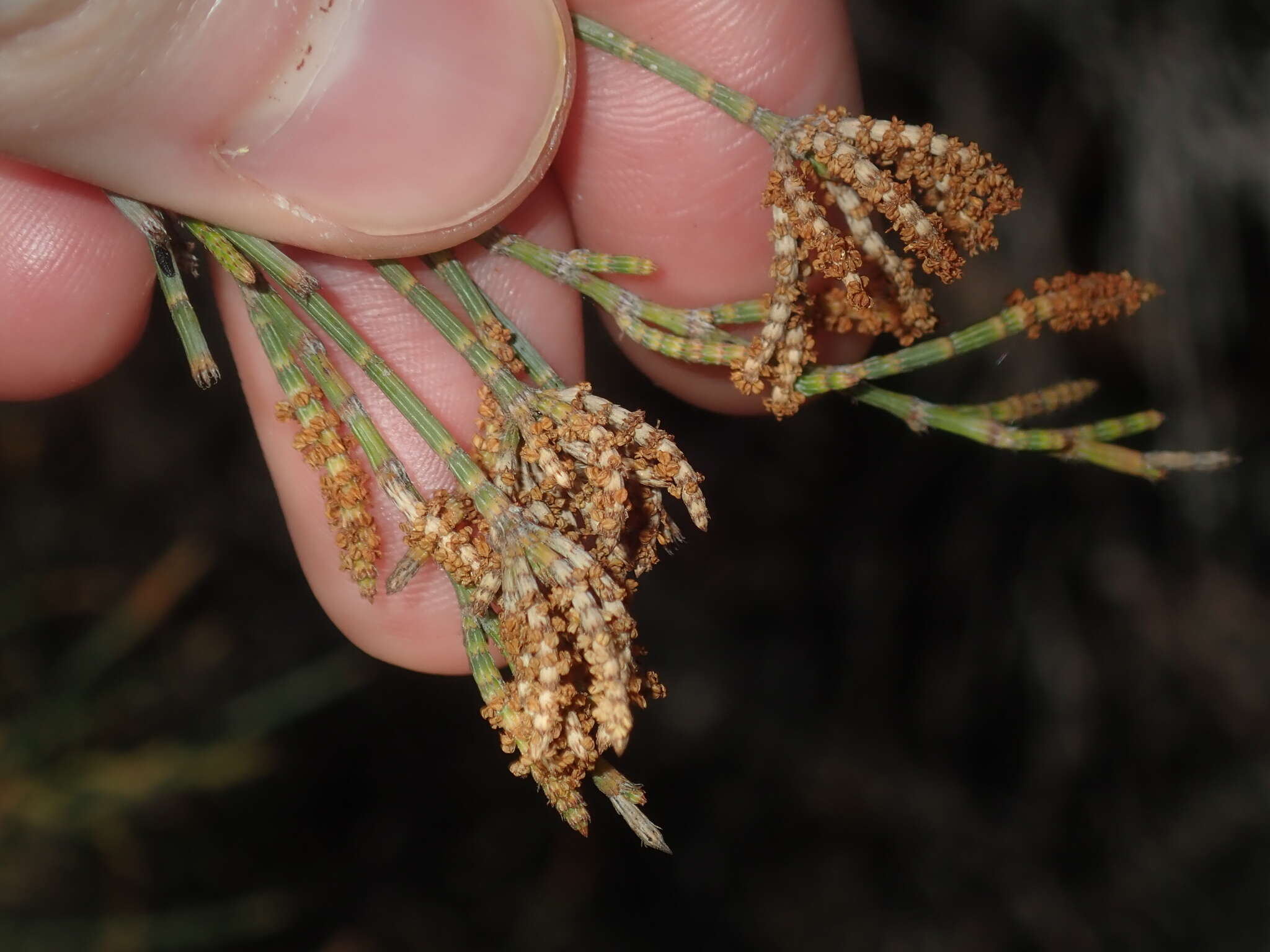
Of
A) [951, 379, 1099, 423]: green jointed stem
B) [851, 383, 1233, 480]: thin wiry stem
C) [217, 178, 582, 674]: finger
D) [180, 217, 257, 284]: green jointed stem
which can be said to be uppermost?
[180, 217, 257, 284]: green jointed stem

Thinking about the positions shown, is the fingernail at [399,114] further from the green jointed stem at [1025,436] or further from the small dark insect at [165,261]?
the green jointed stem at [1025,436]

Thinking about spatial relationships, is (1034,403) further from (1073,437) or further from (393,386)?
(393,386)

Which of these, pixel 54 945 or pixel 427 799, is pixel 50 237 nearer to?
pixel 54 945

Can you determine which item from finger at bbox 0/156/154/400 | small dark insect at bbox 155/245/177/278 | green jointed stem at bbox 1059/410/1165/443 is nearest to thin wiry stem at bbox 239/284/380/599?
small dark insect at bbox 155/245/177/278

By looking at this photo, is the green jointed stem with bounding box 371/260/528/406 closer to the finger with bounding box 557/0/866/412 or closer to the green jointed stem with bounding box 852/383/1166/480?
the green jointed stem with bounding box 852/383/1166/480

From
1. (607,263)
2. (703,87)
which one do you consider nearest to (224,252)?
(607,263)

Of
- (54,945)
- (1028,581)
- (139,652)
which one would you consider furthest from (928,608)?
(54,945)
